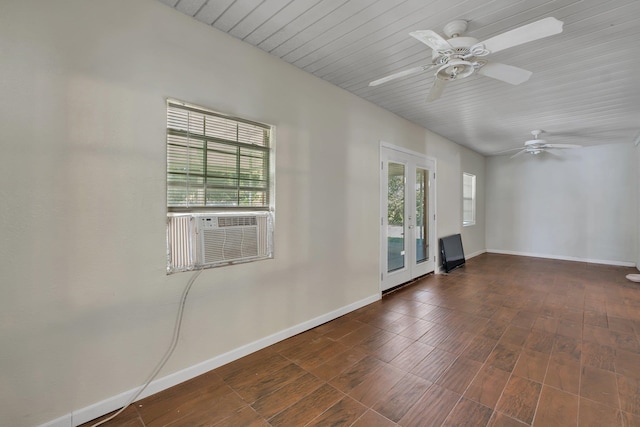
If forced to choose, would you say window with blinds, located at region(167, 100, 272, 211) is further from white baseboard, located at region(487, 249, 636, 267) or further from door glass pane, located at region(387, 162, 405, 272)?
white baseboard, located at region(487, 249, 636, 267)

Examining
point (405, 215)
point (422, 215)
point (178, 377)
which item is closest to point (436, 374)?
point (178, 377)

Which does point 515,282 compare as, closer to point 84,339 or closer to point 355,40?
point 355,40

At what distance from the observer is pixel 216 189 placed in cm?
223

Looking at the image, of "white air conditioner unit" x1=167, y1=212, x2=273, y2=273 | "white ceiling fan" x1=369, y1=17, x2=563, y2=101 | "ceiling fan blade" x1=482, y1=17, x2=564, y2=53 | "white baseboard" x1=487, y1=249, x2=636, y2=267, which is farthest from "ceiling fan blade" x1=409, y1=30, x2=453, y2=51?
"white baseboard" x1=487, y1=249, x2=636, y2=267

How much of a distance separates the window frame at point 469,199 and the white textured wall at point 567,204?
871 mm

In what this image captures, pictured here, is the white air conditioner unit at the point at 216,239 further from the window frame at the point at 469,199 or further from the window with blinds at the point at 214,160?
the window frame at the point at 469,199

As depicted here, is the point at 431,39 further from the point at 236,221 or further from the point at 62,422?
the point at 62,422

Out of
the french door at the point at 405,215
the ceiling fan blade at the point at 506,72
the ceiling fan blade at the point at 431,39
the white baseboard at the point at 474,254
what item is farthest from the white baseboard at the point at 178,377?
the white baseboard at the point at 474,254

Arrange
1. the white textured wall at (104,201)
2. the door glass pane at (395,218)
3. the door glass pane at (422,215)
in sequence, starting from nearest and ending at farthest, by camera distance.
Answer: the white textured wall at (104,201)
the door glass pane at (395,218)
the door glass pane at (422,215)

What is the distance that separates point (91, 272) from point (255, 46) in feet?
7.07

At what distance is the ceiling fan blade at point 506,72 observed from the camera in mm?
2074

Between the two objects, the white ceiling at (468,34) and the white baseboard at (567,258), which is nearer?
the white ceiling at (468,34)

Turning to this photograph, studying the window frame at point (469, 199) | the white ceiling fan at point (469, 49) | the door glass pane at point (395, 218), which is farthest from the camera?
the window frame at point (469, 199)

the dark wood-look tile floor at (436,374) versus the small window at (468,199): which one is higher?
the small window at (468,199)
